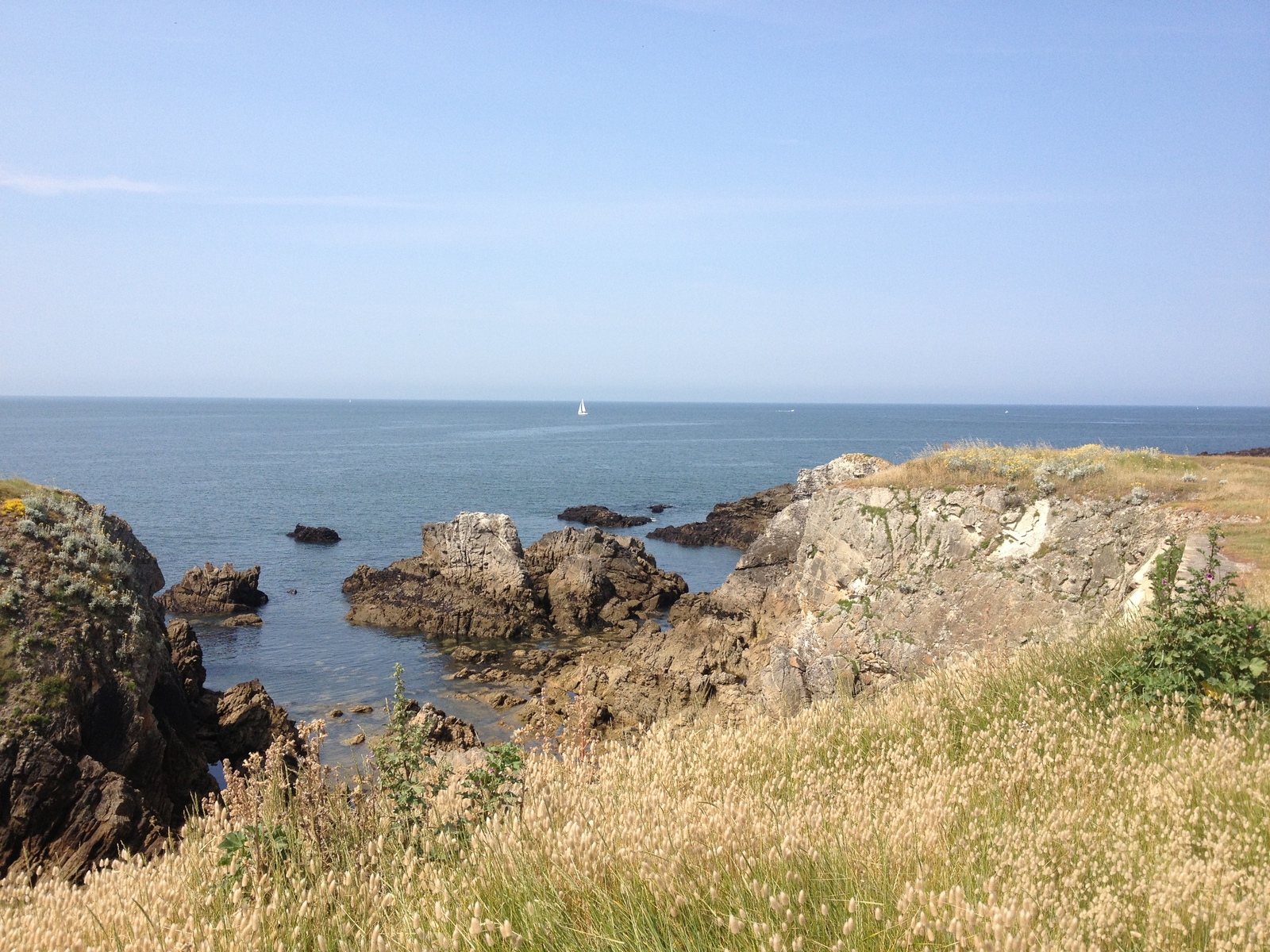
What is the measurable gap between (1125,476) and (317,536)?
44904 millimetres

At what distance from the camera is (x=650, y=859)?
12.5 ft

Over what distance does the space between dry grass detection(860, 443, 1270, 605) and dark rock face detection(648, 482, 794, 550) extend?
28.7 meters

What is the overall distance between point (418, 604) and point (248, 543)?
20732 millimetres

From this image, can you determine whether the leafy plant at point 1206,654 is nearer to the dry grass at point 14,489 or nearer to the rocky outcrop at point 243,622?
the dry grass at point 14,489

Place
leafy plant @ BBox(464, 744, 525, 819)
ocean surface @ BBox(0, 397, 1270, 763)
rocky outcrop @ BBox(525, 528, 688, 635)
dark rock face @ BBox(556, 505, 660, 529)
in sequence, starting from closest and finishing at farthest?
leafy plant @ BBox(464, 744, 525, 819)
ocean surface @ BBox(0, 397, 1270, 763)
rocky outcrop @ BBox(525, 528, 688, 635)
dark rock face @ BBox(556, 505, 660, 529)

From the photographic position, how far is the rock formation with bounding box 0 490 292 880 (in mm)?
12461

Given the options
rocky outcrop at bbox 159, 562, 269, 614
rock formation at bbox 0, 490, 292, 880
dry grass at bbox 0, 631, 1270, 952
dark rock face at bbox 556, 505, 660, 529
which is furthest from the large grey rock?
dark rock face at bbox 556, 505, 660, 529

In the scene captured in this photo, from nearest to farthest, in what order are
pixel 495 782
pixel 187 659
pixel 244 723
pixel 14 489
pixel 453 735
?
pixel 495 782, pixel 14 489, pixel 453 735, pixel 244 723, pixel 187 659

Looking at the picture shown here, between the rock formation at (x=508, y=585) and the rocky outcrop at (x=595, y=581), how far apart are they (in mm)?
43

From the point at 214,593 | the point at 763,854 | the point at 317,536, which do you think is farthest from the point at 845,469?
the point at 317,536

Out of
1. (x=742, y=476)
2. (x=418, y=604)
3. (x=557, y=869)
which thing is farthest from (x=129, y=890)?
(x=742, y=476)

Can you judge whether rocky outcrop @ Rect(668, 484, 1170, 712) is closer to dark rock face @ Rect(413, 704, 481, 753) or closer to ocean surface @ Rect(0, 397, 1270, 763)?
dark rock face @ Rect(413, 704, 481, 753)

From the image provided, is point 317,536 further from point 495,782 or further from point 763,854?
point 763,854

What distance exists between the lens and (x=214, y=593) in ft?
116
